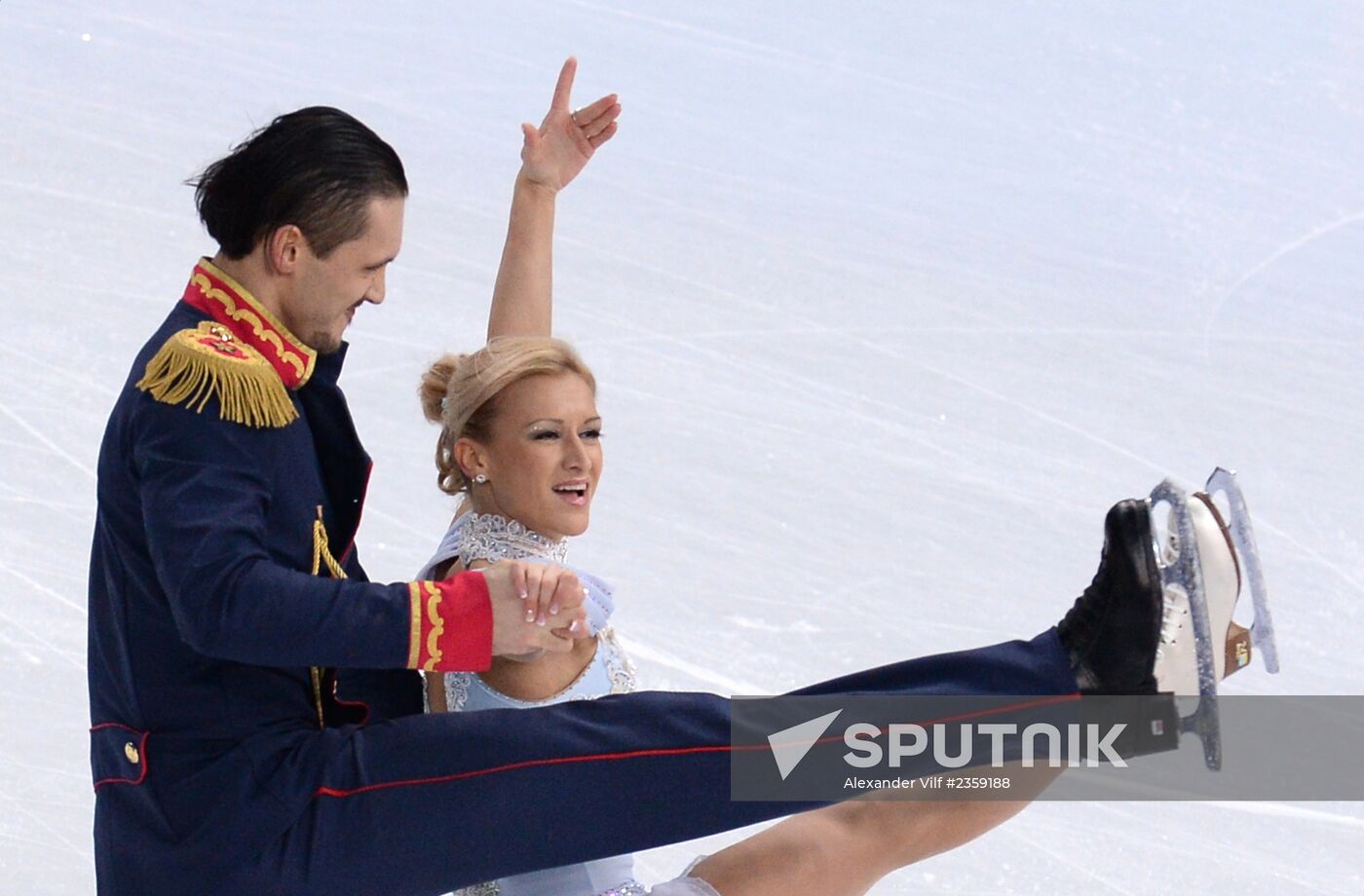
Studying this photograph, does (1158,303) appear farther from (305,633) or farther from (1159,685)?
(305,633)

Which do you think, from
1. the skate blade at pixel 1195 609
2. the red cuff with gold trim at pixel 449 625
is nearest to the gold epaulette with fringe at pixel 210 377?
the red cuff with gold trim at pixel 449 625

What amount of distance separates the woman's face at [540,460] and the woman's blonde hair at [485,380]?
0.02 meters

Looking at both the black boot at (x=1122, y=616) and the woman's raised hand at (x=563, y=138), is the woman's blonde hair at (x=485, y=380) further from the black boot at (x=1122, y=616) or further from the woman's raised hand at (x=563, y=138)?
the black boot at (x=1122, y=616)

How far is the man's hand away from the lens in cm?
227

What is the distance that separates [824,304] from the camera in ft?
17.1

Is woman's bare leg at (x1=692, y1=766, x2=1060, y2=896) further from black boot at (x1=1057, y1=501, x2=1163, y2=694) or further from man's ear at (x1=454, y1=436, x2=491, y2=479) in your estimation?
man's ear at (x1=454, y1=436, x2=491, y2=479)

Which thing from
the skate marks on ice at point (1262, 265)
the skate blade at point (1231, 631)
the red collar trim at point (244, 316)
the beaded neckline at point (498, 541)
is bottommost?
the skate blade at point (1231, 631)

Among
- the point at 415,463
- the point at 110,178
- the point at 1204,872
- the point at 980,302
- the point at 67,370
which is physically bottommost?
the point at 1204,872

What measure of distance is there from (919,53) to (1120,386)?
192cm

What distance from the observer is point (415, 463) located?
430 centimetres

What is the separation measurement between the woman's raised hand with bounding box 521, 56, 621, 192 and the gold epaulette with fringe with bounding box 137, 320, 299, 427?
1.08 metres

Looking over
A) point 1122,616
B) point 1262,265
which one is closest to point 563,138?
point 1122,616

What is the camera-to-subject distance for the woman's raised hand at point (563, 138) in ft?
10.9

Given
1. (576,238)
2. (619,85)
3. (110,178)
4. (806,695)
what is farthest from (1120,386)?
(110,178)
